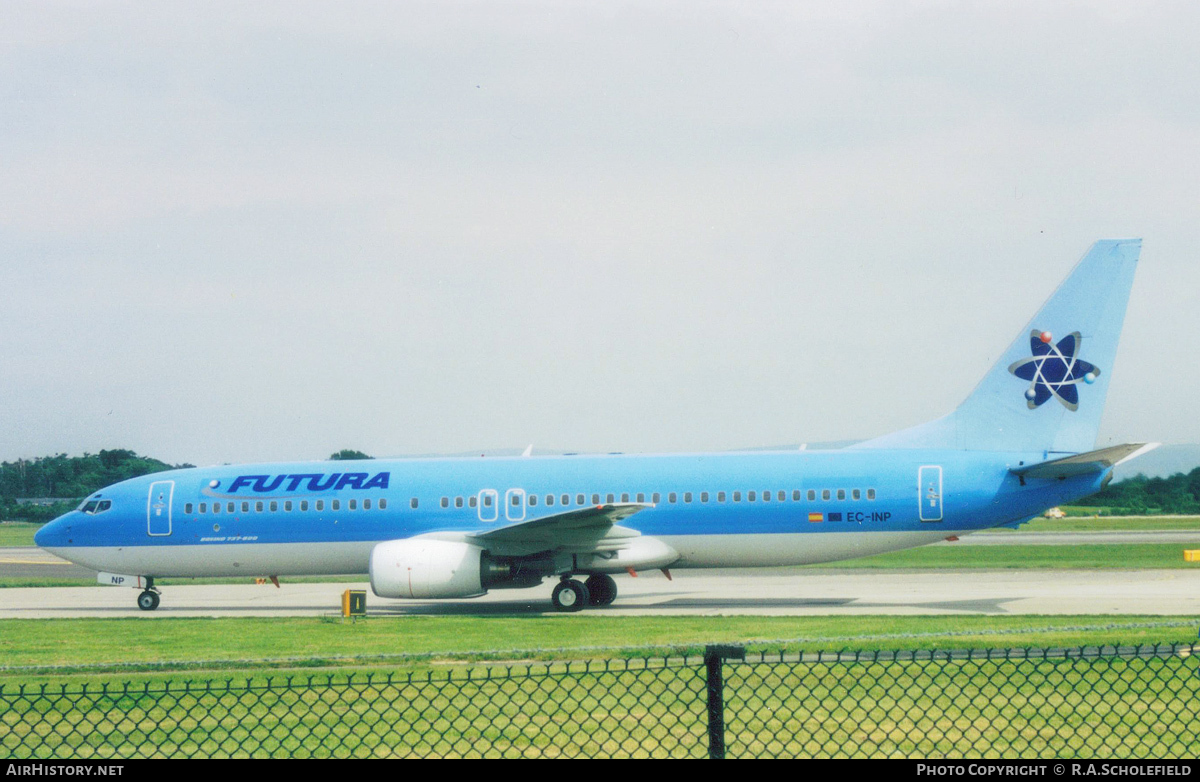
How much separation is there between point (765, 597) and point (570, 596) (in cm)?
569

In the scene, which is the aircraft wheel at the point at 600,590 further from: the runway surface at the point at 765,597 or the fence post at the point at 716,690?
the fence post at the point at 716,690

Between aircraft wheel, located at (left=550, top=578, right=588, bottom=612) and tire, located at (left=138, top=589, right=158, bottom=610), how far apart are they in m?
9.73

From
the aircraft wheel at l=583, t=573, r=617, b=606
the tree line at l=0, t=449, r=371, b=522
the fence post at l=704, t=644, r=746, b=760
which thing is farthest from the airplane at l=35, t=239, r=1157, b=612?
the tree line at l=0, t=449, r=371, b=522

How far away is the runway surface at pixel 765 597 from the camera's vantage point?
24609 mm

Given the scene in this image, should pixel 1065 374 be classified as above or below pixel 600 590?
above

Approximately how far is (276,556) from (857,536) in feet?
41.9

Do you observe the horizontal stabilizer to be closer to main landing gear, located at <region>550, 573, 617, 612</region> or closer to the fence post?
main landing gear, located at <region>550, 573, 617, 612</region>

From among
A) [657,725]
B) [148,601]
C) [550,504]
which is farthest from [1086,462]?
[148,601]

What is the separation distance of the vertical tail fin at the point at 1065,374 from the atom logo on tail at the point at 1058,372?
21 millimetres

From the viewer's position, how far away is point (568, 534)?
25.5 meters

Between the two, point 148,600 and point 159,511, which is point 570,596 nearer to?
point 159,511

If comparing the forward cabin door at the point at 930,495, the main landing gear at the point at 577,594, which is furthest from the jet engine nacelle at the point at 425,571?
the forward cabin door at the point at 930,495

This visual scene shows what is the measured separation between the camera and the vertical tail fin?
1041 inches

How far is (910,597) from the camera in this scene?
27422 mm
